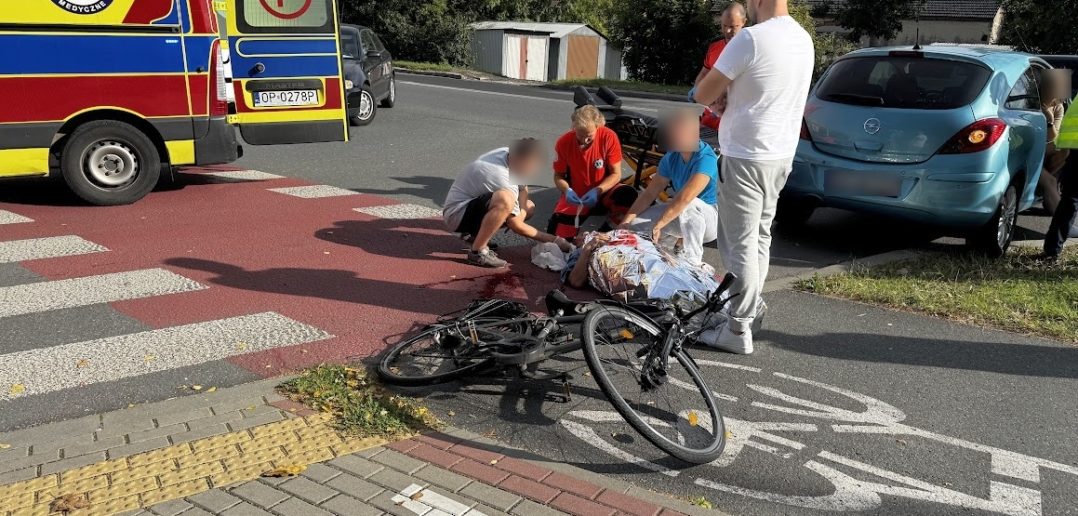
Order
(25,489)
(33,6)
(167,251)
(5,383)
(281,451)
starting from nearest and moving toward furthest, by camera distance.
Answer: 1. (25,489)
2. (281,451)
3. (5,383)
4. (167,251)
5. (33,6)

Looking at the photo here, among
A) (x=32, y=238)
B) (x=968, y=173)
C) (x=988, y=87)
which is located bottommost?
(x=32, y=238)

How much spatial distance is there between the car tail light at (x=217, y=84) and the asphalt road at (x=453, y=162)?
1670 mm

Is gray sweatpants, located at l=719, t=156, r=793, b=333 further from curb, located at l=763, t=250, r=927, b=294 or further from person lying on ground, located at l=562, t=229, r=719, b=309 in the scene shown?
curb, located at l=763, t=250, r=927, b=294

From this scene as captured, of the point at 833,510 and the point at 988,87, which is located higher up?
the point at 988,87

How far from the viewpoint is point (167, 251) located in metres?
7.02

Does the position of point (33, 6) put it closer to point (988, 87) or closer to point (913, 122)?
point (913, 122)

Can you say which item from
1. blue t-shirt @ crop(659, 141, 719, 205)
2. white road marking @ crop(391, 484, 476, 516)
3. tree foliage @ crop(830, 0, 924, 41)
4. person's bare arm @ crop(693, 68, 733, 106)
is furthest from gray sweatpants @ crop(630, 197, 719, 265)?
tree foliage @ crop(830, 0, 924, 41)

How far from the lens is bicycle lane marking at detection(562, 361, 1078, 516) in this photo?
3.67 metres

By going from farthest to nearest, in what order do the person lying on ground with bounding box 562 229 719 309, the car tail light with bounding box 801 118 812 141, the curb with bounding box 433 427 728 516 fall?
the car tail light with bounding box 801 118 812 141 → the person lying on ground with bounding box 562 229 719 309 → the curb with bounding box 433 427 728 516

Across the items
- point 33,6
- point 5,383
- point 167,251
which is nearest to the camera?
point 5,383

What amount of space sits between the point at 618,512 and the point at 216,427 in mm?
1763

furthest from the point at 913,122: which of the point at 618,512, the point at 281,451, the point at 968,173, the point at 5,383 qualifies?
the point at 5,383

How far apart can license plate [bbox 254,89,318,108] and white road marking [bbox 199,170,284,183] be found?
1046 millimetres

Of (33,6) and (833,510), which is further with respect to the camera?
(33,6)
